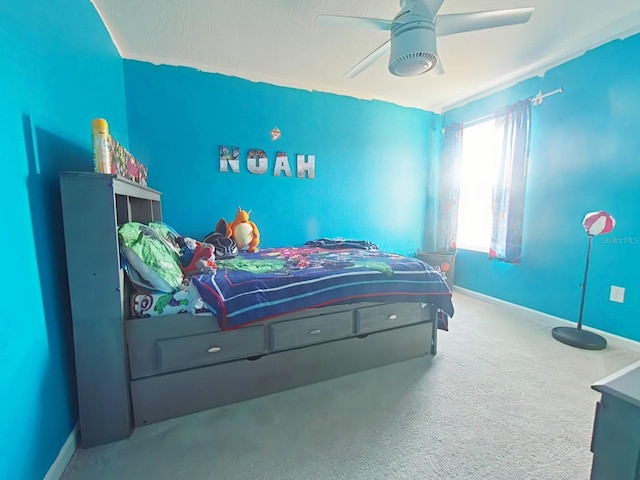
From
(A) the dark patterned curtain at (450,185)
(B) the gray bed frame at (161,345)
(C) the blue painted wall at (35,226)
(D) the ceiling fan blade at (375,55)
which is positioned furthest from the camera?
(A) the dark patterned curtain at (450,185)

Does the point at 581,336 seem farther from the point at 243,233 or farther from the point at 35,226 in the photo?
Result: the point at 35,226

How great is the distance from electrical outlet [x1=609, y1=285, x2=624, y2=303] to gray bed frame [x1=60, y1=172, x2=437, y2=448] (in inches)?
73.5

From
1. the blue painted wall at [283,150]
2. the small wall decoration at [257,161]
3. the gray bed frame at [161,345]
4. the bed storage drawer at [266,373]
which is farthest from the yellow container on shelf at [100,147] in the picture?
the small wall decoration at [257,161]

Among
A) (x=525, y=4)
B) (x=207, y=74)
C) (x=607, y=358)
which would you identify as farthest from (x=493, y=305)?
(x=207, y=74)

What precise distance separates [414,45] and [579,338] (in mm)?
2615

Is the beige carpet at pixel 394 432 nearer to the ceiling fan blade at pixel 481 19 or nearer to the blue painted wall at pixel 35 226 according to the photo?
the blue painted wall at pixel 35 226

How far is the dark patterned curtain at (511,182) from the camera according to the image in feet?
9.90

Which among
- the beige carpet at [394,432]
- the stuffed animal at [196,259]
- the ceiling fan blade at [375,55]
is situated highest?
the ceiling fan blade at [375,55]

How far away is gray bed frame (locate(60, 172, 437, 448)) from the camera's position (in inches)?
49.5

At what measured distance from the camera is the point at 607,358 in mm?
2166

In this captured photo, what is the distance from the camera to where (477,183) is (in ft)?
12.0

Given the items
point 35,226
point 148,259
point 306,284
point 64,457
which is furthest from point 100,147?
point 64,457

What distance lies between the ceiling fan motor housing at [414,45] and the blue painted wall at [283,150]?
1708 mm

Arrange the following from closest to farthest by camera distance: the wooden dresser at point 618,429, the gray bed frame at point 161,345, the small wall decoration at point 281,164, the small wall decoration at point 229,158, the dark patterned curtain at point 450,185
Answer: the wooden dresser at point 618,429, the gray bed frame at point 161,345, the small wall decoration at point 229,158, the small wall decoration at point 281,164, the dark patterned curtain at point 450,185
